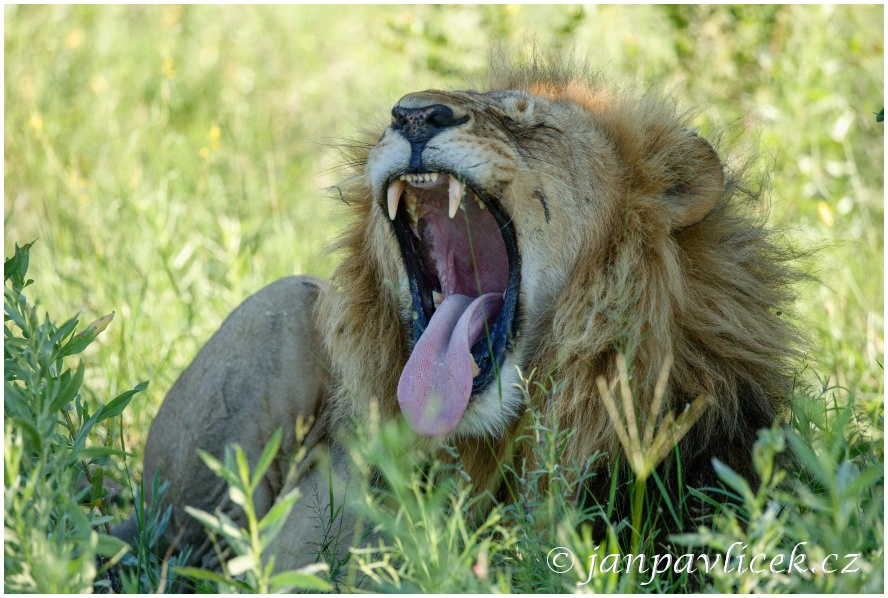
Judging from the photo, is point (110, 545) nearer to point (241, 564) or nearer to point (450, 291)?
point (241, 564)

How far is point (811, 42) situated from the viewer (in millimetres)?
5793

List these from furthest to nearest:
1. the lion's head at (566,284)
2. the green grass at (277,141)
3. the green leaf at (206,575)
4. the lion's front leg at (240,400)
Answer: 1. the green grass at (277,141)
2. the lion's front leg at (240,400)
3. the lion's head at (566,284)
4. the green leaf at (206,575)

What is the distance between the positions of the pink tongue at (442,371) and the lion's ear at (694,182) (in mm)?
643

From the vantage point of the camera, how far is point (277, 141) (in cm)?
750

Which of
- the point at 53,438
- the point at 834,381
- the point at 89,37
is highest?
the point at 89,37

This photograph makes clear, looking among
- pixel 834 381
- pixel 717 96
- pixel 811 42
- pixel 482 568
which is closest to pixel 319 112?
pixel 717 96

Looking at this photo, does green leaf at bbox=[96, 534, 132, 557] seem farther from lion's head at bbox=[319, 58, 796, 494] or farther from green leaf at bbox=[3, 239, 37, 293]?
lion's head at bbox=[319, 58, 796, 494]

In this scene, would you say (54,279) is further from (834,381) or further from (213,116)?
(834,381)

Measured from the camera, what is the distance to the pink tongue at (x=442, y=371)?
9.70 ft

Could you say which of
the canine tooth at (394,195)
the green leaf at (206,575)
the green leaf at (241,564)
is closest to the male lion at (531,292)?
the canine tooth at (394,195)

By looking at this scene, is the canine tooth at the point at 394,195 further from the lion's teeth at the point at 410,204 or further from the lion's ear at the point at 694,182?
the lion's ear at the point at 694,182

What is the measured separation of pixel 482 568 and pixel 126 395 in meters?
1.03

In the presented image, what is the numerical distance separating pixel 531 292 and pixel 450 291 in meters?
0.47

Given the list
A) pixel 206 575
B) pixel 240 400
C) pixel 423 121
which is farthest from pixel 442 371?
pixel 206 575
